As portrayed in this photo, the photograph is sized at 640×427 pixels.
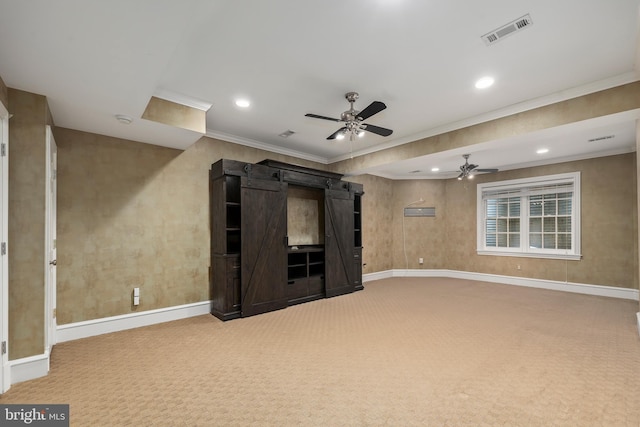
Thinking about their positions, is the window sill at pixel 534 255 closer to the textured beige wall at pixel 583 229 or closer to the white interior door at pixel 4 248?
the textured beige wall at pixel 583 229

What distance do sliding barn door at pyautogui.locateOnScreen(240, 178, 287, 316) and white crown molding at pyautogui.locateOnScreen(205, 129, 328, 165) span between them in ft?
3.15

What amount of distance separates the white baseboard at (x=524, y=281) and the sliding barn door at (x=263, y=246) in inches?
119

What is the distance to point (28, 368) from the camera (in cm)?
254

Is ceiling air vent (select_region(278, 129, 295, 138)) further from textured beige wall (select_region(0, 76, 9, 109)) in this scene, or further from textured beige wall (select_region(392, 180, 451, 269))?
textured beige wall (select_region(392, 180, 451, 269))

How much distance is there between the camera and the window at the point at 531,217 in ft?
20.0

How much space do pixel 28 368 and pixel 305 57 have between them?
3.63 metres

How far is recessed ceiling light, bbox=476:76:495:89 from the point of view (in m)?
3.11

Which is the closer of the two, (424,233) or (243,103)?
(243,103)

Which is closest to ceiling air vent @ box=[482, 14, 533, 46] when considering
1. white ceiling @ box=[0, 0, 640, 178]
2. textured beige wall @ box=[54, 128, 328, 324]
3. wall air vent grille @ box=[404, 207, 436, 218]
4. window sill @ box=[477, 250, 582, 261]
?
white ceiling @ box=[0, 0, 640, 178]

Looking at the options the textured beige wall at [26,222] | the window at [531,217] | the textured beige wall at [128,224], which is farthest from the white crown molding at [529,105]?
the textured beige wall at [26,222]

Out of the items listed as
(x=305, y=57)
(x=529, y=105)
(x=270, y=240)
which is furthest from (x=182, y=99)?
(x=529, y=105)

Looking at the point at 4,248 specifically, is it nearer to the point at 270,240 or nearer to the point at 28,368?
the point at 28,368

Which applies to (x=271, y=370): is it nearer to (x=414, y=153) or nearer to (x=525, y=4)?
(x=525, y=4)

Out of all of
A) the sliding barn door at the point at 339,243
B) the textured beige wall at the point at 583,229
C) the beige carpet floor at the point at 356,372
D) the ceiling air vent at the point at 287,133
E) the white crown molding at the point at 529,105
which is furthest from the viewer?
the sliding barn door at the point at 339,243
